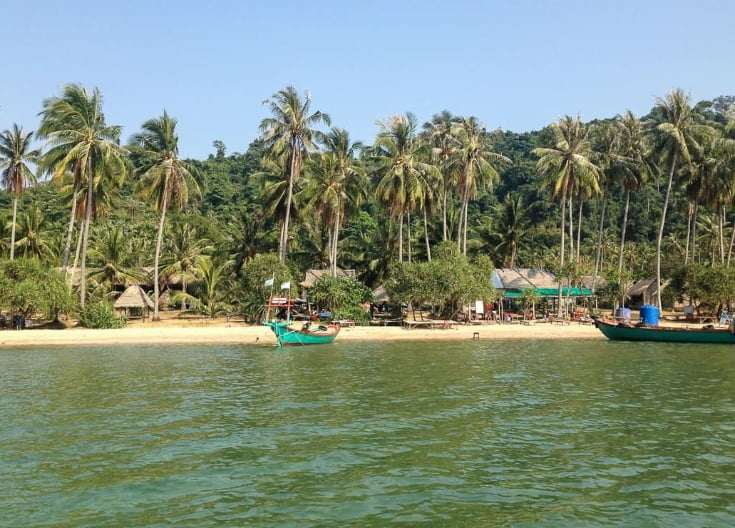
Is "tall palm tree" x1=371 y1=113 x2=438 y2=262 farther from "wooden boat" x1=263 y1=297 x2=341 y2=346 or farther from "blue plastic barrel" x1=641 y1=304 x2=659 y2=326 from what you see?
"blue plastic barrel" x1=641 y1=304 x2=659 y2=326

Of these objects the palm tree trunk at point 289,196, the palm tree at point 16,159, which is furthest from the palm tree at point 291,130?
the palm tree at point 16,159

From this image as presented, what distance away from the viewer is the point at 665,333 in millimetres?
38062

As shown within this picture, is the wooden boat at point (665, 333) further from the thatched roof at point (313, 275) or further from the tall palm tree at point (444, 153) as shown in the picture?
the thatched roof at point (313, 275)

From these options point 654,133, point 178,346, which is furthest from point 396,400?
point 654,133

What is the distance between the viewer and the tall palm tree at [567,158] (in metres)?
49.9

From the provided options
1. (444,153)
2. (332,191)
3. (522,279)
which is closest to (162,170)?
(332,191)

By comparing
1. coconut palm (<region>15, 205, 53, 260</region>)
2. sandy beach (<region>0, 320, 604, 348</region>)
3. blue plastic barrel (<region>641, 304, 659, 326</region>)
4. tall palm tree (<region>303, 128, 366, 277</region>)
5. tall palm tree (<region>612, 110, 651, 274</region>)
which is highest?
tall palm tree (<region>612, 110, 651, 274</region>)

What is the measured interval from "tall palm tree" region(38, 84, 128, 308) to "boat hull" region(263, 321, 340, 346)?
51.8ft

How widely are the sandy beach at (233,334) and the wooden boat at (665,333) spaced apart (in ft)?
4.51

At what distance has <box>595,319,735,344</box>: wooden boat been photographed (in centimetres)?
3656

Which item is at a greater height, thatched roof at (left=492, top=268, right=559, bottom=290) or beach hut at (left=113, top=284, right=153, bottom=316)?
thatched roof at (left=492, top=268, right=559, bottom=290)

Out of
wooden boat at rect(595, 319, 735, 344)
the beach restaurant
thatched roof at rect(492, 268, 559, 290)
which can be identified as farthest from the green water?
thatched roof at rect(492, 268, 559, 290)

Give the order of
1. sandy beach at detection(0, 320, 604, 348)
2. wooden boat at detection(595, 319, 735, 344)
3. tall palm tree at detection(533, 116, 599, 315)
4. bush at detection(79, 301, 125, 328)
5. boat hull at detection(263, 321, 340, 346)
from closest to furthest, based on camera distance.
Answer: boat hull at detection(263, 321, 340, 346) → wooden boat at detection(595, 319, 735, 344) → sandy beach at detection(0, 320, 604, 348) → bush at detection(79, 301, 125, 328) → tall palm tree at detection(533, 116, 599, 315)

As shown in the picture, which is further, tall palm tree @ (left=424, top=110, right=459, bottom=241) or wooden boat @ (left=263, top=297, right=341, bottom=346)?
tall palm tree @ (left=424, top=110, right=459, bottom=241)
